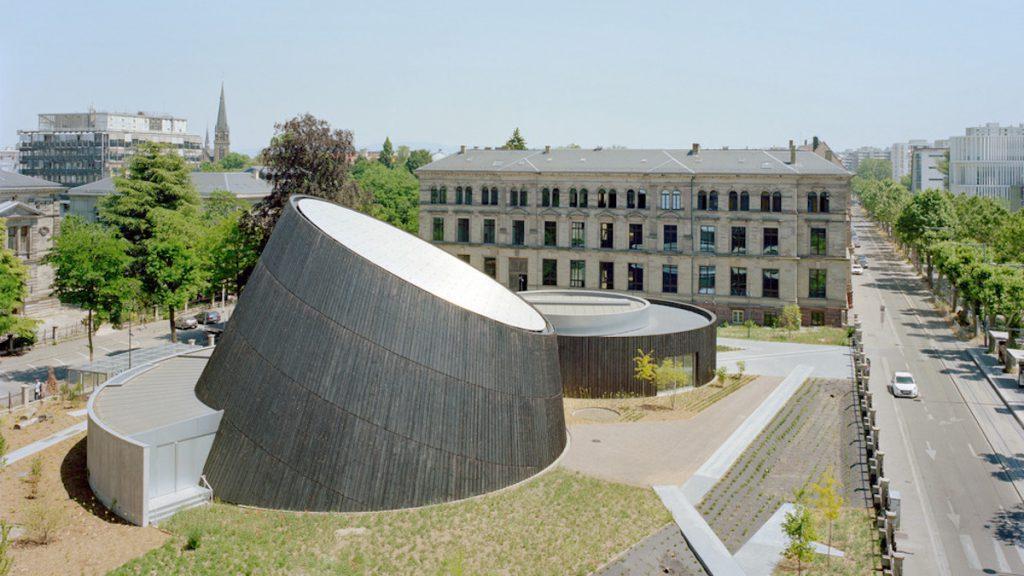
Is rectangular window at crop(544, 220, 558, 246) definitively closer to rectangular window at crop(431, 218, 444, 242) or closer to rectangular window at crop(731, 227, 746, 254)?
rectangular window at crop(431, 218, 444, 242)

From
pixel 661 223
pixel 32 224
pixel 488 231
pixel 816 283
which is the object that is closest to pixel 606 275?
pixel 661 223

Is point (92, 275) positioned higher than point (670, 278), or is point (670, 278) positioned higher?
point (92, 275)

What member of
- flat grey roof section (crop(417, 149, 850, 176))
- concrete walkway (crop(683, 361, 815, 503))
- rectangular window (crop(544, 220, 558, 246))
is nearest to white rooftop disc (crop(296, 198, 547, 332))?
concrete walkway (crop(683, 361, 815, 503))

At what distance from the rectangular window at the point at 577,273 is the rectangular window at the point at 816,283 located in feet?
64.8

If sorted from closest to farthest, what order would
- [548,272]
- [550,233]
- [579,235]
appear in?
[579,235] < [550,233] < [548,272]

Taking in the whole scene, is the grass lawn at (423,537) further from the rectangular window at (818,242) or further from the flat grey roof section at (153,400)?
the rectangular window at (818,242)

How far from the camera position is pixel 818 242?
64.5 metres

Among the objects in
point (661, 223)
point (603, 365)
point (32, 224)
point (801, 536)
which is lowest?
point (801, 536)

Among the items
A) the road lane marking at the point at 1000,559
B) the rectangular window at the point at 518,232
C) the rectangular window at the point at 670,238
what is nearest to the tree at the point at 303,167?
the rectangular window at the point at 518,232

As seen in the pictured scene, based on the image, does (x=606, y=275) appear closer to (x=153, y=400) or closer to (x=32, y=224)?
(x=153, y=400)

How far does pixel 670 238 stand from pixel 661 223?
1.57m

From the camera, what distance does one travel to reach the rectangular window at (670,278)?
6881 centimetres

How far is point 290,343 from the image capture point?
83.4 ft

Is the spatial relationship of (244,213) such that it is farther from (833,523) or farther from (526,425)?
(833,523)
